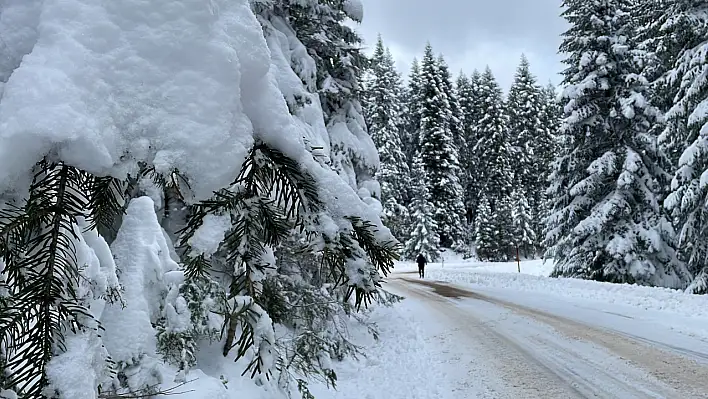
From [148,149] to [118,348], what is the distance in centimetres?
288

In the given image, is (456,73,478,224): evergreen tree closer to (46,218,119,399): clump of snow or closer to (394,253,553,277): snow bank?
(394,253,553,277): snow bank

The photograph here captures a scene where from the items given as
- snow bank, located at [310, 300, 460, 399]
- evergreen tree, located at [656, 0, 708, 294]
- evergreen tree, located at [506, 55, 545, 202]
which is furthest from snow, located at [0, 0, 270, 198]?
evergreen tree, located at [506, 55, 545, 202]

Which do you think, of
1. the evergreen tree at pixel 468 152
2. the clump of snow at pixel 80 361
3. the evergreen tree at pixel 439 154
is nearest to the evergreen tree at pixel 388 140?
the evergreen tree at pixel 439 154

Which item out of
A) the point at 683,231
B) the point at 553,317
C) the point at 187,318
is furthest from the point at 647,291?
the point at 187,318

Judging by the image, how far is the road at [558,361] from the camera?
245 inches

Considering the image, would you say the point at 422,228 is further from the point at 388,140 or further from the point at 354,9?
the point at 354,9

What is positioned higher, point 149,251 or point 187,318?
point 149,251

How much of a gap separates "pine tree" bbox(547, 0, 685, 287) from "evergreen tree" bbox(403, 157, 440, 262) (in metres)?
18.9

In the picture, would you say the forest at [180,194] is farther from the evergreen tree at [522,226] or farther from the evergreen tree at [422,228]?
the evergreen tree at [522,226]

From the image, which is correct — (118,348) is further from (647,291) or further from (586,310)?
(647,291)

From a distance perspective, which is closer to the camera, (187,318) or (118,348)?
(118,348)

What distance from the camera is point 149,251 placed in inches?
160

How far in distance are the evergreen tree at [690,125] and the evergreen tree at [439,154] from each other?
1112 inches

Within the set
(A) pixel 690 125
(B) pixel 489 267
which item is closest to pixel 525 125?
(B) pixel 489 267
